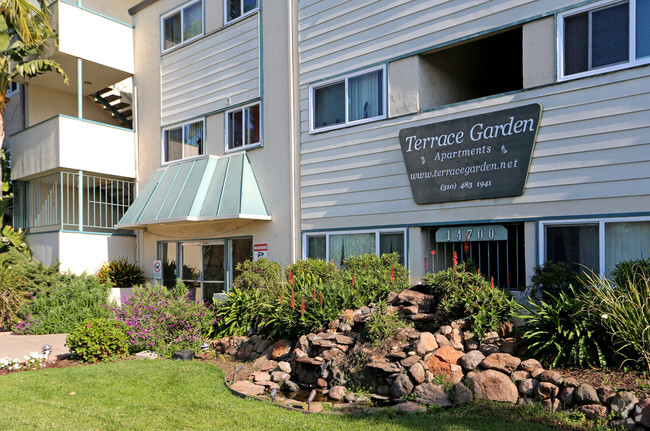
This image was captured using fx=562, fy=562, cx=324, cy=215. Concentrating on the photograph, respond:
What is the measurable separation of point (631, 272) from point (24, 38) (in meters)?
15.9

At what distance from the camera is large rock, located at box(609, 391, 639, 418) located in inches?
233

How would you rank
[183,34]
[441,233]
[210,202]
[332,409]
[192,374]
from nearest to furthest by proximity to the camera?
[332,409], [192,374], [441,233], [210,202], [183,34]

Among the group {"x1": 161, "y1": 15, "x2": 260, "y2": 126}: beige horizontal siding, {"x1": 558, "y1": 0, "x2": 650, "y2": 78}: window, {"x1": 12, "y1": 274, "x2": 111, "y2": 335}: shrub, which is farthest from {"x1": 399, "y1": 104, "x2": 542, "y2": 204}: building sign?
{"x1": 12, "y1": 274, "x2": 111, "y2": 335}: shrub

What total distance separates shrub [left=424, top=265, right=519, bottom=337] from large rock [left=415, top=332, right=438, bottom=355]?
593mm

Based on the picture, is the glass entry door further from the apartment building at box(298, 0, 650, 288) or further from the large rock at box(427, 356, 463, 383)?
the large rock at box(427, 356, 463, 383)

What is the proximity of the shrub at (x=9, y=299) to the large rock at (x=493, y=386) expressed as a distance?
39.2 ft

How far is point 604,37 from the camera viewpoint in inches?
360

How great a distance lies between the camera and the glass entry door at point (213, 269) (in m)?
15.6

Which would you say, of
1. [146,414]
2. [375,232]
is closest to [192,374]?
[146,414]

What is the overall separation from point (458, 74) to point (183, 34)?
9003 mm

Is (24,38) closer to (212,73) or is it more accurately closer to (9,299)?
A: (212,73)

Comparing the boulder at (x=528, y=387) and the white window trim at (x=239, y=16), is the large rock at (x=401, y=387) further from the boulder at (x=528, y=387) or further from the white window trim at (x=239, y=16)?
the white window trim at (x=239, y=16)

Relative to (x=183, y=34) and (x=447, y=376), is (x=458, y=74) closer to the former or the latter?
(x=447, y=376)

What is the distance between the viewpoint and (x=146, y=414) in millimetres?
6941
